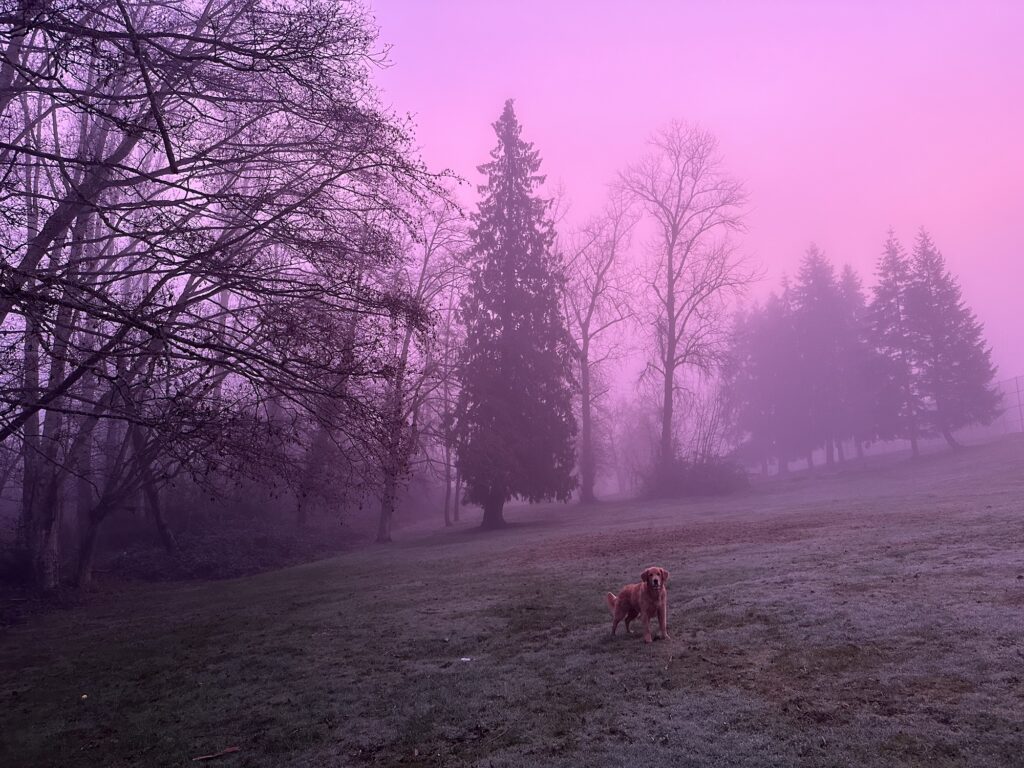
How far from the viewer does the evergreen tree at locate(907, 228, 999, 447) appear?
4238 cm

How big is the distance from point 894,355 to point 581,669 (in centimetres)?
4758

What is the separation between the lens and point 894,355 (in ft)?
151

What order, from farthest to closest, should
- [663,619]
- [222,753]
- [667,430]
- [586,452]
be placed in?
[586,452]
[667,430]
[663,619]
[222,753]

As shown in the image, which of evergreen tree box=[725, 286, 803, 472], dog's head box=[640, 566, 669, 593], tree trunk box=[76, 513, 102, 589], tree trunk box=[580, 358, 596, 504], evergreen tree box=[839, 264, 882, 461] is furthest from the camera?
evergreen tree box=[725, 286, 803, 472]

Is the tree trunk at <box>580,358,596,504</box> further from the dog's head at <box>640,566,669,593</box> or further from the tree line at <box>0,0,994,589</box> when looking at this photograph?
the dog's head at <box>640,566,669,593</box>

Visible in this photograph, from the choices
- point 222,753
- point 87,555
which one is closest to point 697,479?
point 87,555

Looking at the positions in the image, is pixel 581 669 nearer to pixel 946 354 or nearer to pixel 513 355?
pixel 513 355

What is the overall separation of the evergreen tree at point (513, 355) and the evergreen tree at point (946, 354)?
87.8ft

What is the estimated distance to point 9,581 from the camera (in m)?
16.3

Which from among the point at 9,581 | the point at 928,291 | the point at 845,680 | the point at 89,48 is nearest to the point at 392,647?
the point at 845,680

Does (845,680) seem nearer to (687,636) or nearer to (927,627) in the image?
(927,627)

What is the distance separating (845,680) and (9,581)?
61.4 feet

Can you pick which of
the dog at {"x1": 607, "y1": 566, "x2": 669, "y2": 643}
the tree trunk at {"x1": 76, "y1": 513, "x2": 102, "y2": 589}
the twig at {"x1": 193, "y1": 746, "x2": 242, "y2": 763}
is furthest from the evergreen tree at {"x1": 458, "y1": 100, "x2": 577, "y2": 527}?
the twig at {"x1": 193, "y1": 746, "x2": 242, "y2": 763}

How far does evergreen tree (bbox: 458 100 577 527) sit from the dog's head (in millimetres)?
19658
